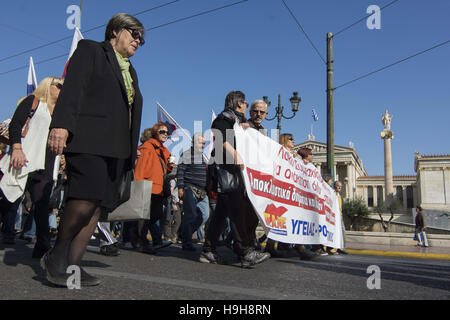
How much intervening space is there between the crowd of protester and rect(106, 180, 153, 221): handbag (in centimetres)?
45

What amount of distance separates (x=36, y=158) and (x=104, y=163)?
1656 millimetres

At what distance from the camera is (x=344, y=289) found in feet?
8.71

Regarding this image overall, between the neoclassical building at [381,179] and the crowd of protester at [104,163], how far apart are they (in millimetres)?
58025

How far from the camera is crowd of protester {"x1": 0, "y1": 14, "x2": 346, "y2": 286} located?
2225 millimetres

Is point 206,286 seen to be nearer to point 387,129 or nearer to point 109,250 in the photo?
point 109,250

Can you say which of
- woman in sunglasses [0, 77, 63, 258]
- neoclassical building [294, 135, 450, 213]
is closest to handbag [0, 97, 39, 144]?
woman in sunglasses [0, 77, 63, 258]

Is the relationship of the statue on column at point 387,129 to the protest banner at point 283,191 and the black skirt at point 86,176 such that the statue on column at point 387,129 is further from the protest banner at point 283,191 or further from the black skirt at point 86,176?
the black skirt at point 86,176

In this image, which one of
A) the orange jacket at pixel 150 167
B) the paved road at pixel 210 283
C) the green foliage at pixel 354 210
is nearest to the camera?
the paved road at pixel 210 283

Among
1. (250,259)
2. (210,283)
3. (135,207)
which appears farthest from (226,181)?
(210,283)

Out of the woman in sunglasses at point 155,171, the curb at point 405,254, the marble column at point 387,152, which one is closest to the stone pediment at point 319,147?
the marble column at point 387,152

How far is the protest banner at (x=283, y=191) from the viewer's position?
400 centimetres

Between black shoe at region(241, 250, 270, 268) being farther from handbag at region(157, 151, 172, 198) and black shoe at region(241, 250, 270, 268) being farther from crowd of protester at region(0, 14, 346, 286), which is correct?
handbag at region(157, 151, 172, 198)

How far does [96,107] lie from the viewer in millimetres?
2312
